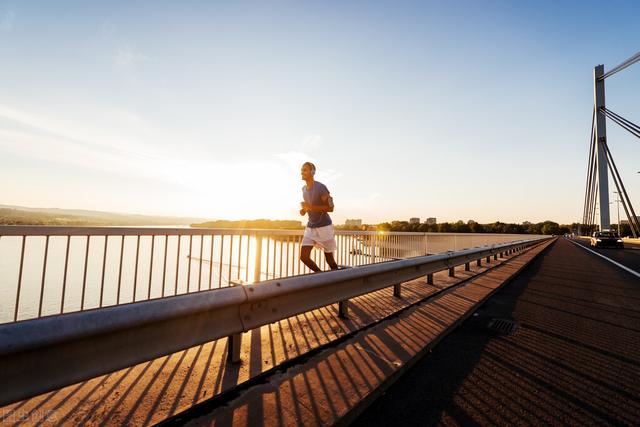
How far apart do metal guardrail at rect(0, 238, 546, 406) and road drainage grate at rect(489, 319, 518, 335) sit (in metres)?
2.47

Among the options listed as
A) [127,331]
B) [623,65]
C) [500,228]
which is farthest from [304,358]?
[500,228]

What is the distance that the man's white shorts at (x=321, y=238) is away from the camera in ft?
17.7

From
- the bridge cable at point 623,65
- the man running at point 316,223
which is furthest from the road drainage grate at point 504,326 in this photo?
the bridge cable at point 623,65

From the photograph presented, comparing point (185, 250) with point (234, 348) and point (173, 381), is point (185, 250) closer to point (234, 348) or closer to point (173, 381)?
point (234, 348)

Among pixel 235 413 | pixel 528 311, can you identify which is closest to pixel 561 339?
pixel 528 311

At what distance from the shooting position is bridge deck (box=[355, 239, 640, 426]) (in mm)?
2121

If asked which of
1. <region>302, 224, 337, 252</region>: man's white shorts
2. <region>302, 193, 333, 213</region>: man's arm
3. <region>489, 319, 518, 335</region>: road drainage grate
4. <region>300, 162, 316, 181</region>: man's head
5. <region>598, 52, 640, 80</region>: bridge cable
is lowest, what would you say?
<region>489, 319, 518, 335</region>: road drainage grate

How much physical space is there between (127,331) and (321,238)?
385cm

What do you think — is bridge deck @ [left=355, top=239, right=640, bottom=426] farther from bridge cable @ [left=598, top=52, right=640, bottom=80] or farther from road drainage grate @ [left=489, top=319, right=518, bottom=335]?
bridge cable @ [left=598, top=52, right=640, bottom=80]

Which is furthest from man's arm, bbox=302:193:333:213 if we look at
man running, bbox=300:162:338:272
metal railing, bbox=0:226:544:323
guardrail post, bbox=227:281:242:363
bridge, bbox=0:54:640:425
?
guardrail post, bbox=227:281:242:363

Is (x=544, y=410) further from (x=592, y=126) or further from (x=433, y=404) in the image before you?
(x=592, y=126)

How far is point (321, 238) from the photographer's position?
5.40 m

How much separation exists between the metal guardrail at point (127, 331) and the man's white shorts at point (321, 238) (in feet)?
7.95

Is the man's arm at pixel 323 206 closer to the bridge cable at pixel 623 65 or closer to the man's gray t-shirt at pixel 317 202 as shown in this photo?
the man's gray t-shirt at pixel 317 202
